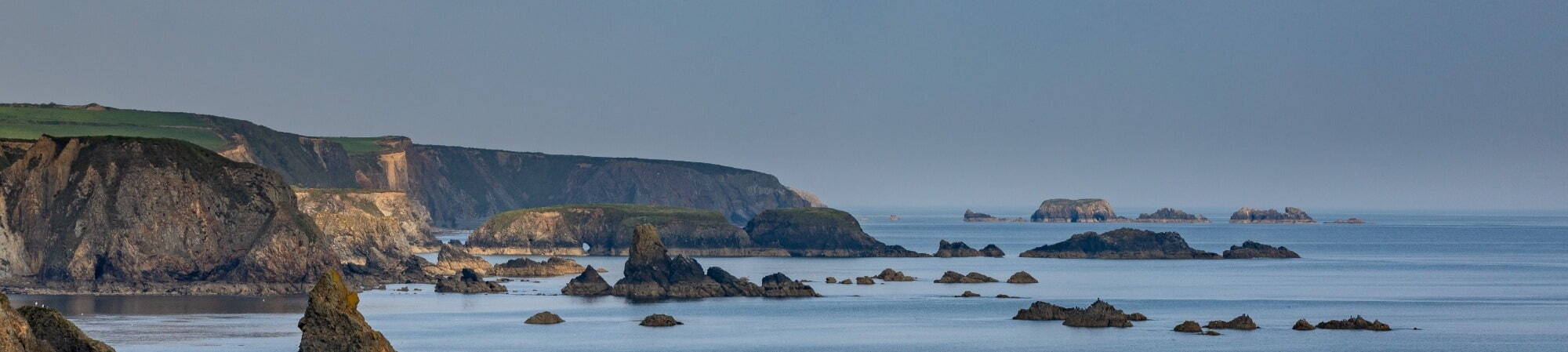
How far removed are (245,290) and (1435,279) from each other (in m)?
83.1

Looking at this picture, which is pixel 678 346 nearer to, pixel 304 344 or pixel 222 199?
pixel 304 344

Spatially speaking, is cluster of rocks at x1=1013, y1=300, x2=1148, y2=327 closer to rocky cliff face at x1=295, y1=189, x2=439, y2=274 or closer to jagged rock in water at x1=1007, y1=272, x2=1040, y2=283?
→ jagged rock in water at x1=1007, y1=272, x2=1040, y2=283

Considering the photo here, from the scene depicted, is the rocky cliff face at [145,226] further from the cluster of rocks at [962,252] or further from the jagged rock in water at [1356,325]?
the cluster of rocks at [962,252]

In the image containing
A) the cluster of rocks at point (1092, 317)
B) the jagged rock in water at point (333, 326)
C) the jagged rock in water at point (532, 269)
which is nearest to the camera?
the jagged rock in water at point (333, 326)

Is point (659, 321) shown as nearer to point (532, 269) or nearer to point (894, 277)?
point (894, 277)

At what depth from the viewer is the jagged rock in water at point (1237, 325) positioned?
91875 mm

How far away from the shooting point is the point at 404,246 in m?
157

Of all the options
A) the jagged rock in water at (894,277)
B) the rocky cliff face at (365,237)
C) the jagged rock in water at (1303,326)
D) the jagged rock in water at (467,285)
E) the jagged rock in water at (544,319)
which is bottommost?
the jagged rock in water at (544,319)

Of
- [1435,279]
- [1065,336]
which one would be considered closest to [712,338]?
[1065,336]

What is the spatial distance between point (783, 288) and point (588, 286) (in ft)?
37.3

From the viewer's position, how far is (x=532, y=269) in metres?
149

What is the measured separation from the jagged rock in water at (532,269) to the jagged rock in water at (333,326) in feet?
296

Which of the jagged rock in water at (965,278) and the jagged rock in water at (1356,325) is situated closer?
the jagged rock in water at (1356,325)

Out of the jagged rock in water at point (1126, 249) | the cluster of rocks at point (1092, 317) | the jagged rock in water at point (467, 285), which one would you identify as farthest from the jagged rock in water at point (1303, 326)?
the jagged rock in water at point (1126, 249)
